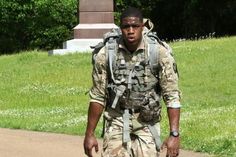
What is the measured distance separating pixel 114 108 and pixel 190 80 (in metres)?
14.3

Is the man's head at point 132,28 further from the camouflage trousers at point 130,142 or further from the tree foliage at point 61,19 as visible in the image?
the tree foliage at point 61,19

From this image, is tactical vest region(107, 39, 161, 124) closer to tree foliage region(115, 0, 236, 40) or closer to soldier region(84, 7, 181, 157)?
soldier region(84, 7, 181, 157)

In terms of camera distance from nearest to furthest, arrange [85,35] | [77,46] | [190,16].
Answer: [77,46] → [85,35] → [190,16]

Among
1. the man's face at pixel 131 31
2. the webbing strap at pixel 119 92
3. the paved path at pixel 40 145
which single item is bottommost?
the paved path at pixel 40 145

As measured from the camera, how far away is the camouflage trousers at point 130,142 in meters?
5.72

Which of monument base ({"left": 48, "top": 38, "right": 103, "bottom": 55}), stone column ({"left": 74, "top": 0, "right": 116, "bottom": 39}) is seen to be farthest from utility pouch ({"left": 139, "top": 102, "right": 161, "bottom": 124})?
stone column ({"left": 74, "top": 0, "right": 116, "bottom": 39})

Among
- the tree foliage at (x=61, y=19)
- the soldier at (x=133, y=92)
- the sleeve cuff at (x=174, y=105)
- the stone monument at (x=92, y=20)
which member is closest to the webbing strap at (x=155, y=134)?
the soldier at (x=133, y=92)

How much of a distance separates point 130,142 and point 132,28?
0.91 metres

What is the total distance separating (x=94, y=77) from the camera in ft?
18.9

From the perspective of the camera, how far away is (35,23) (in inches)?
1982

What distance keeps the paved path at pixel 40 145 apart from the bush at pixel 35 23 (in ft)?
116

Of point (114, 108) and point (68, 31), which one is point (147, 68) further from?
point (68, 31)

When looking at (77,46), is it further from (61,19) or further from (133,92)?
(133,92)

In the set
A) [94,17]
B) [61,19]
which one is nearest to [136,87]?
[94,17]
